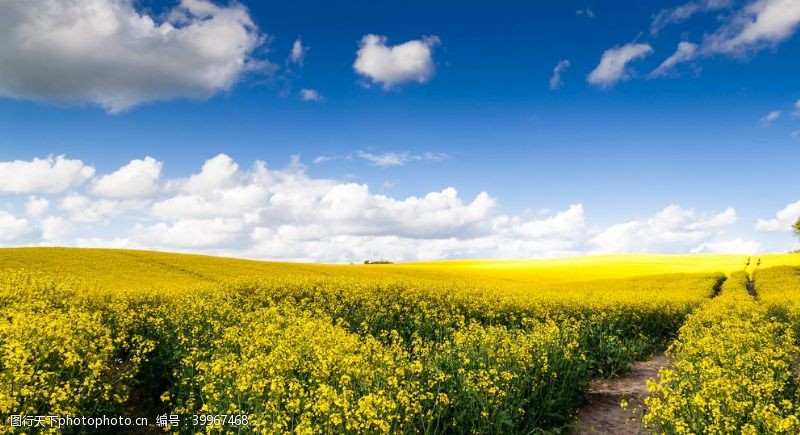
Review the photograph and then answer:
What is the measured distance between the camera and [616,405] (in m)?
12.6

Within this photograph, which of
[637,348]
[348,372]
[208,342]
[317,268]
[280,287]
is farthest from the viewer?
[317,268]

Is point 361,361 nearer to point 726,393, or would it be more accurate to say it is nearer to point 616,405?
point 726,393

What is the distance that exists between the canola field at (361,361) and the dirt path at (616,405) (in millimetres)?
385

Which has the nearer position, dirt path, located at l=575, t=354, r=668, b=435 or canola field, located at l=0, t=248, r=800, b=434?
canola field, located at l=0, t=248, r=800, b=434

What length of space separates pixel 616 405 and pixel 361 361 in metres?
7.55

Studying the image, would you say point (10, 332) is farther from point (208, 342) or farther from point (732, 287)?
point (732, 287)

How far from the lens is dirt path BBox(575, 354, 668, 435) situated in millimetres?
10977

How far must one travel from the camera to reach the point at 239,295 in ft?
64.9

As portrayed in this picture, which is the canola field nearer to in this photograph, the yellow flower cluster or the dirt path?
the yellow flower cluster

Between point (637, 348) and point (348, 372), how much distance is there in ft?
45.7

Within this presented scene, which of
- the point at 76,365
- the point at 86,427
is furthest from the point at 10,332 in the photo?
the point at 86,427

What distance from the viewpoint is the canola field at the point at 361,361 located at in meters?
7.44

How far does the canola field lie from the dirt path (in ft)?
1.26

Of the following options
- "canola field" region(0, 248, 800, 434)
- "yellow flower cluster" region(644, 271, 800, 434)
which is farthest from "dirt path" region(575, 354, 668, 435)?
"yellow flower cluster" region(644, 271, 800, 434)
